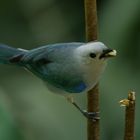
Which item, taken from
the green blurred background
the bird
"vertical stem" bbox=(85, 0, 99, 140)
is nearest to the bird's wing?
the bird

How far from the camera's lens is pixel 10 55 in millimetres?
1142

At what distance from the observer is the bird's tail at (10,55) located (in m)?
1.13

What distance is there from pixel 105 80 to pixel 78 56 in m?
0.60

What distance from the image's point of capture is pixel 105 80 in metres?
1.70

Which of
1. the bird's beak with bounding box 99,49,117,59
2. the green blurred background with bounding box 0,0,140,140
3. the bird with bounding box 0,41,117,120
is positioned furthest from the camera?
the green blurred background with bounding box 0,0,140,140

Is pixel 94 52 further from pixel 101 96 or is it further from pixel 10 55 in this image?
pixel 101 96

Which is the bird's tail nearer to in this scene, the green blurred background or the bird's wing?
the bird's wing

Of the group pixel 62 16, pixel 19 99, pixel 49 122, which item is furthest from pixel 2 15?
pixel 49 122

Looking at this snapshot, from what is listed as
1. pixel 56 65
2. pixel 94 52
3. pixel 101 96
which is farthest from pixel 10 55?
pixel 101 96

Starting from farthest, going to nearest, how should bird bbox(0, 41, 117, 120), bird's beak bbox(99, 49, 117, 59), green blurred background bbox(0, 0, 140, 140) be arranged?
1. green blurred background bbox(0, 0, 140, 140)
2. bird bbox(0, 41, 117, 120)
3. bird's beak bbox(99, 49, 117, 59)

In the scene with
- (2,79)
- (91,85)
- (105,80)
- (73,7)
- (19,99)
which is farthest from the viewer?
(73,7)

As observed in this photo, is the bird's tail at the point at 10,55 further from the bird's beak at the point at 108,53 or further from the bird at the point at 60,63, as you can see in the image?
the bird's beak at the point at 108,53

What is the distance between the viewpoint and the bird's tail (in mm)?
1134

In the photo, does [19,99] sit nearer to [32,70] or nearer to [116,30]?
[116,30]
